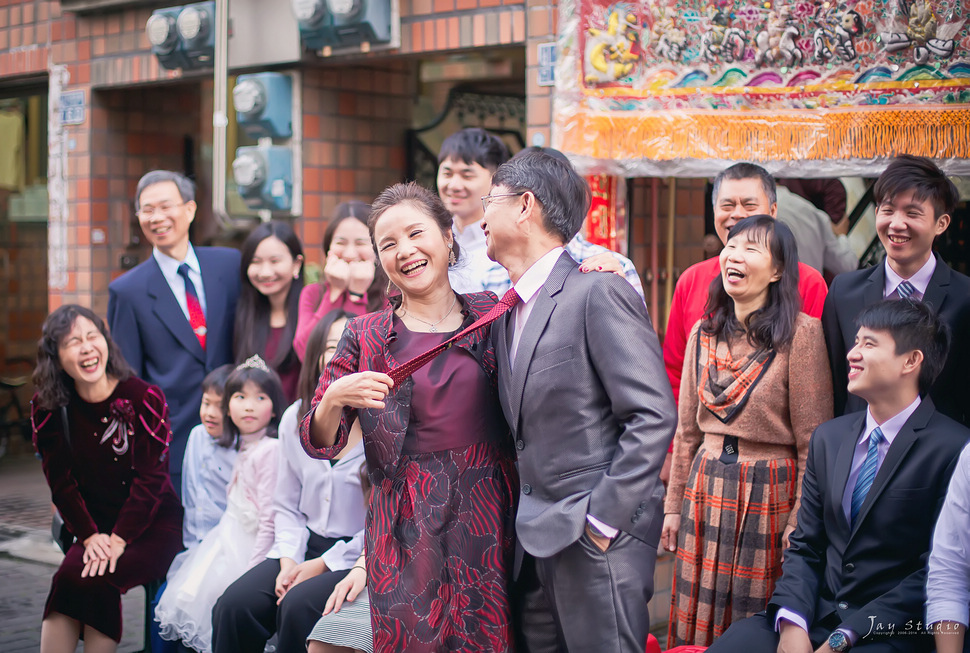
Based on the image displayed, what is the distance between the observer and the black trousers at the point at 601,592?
2430 mm

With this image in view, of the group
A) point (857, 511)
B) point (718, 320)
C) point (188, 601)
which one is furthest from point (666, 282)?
point (188, 601)

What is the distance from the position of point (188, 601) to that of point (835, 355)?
248 centimetres

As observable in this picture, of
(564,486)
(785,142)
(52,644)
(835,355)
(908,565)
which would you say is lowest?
(52,644)

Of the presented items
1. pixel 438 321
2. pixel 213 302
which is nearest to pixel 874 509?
pixel 438 321

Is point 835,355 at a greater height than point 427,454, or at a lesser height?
greater

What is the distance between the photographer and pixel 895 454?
9.14 feet

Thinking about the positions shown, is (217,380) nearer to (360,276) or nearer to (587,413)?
(360,276)

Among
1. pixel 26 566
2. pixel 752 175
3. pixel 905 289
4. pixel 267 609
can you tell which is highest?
pixel 752 175

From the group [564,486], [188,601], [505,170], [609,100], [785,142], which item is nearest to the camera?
[564,486]

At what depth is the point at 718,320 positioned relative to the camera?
3.34 m

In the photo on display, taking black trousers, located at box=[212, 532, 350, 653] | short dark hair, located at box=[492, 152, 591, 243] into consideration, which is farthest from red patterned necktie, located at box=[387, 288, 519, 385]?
black trousers, located at box=[212, 532, 350, 653]

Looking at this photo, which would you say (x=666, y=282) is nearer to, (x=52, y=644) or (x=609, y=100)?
(x=609, y=100)

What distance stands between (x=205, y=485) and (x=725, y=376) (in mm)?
2201

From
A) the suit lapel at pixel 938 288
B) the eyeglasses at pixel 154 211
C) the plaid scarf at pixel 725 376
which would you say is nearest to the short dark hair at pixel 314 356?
the eyeglasses at pixel 154 211
